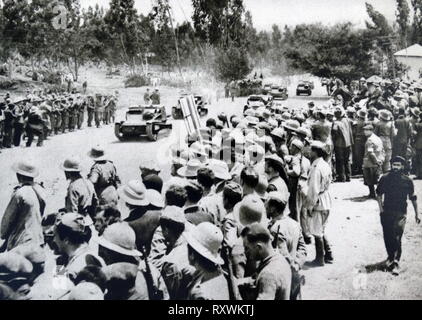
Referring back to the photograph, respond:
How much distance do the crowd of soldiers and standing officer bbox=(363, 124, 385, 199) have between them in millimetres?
1510

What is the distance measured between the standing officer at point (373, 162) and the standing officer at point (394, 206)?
251 cm

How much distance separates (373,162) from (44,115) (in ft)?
30.0

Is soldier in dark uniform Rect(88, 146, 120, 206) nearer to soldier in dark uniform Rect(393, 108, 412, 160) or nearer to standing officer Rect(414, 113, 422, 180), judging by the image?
soldier in dark uniform Rect(393, 108, 412, 160)

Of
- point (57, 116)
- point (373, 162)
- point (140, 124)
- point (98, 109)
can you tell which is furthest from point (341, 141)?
point (98, 109)

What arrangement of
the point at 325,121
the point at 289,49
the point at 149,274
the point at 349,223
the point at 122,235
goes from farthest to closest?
the point at 289,49 → the point at 325,121 → the point at 349,223 → the point at 149,274 → the point at 122,235

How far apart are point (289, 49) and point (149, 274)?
15737mm

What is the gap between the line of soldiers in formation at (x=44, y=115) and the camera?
420 inches

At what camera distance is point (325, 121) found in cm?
830

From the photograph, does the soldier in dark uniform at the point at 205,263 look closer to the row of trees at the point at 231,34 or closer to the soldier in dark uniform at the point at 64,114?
the row of trees at the point at 231,34

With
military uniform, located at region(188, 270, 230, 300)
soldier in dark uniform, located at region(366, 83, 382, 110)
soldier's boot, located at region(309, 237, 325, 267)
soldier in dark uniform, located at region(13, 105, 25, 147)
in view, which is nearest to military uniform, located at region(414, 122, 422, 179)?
soldier in dark uniform, located at region(366, 83, 382, 110)

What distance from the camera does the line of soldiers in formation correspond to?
35.0 feet

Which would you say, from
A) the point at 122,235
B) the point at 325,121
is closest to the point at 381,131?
the point at 325,121
